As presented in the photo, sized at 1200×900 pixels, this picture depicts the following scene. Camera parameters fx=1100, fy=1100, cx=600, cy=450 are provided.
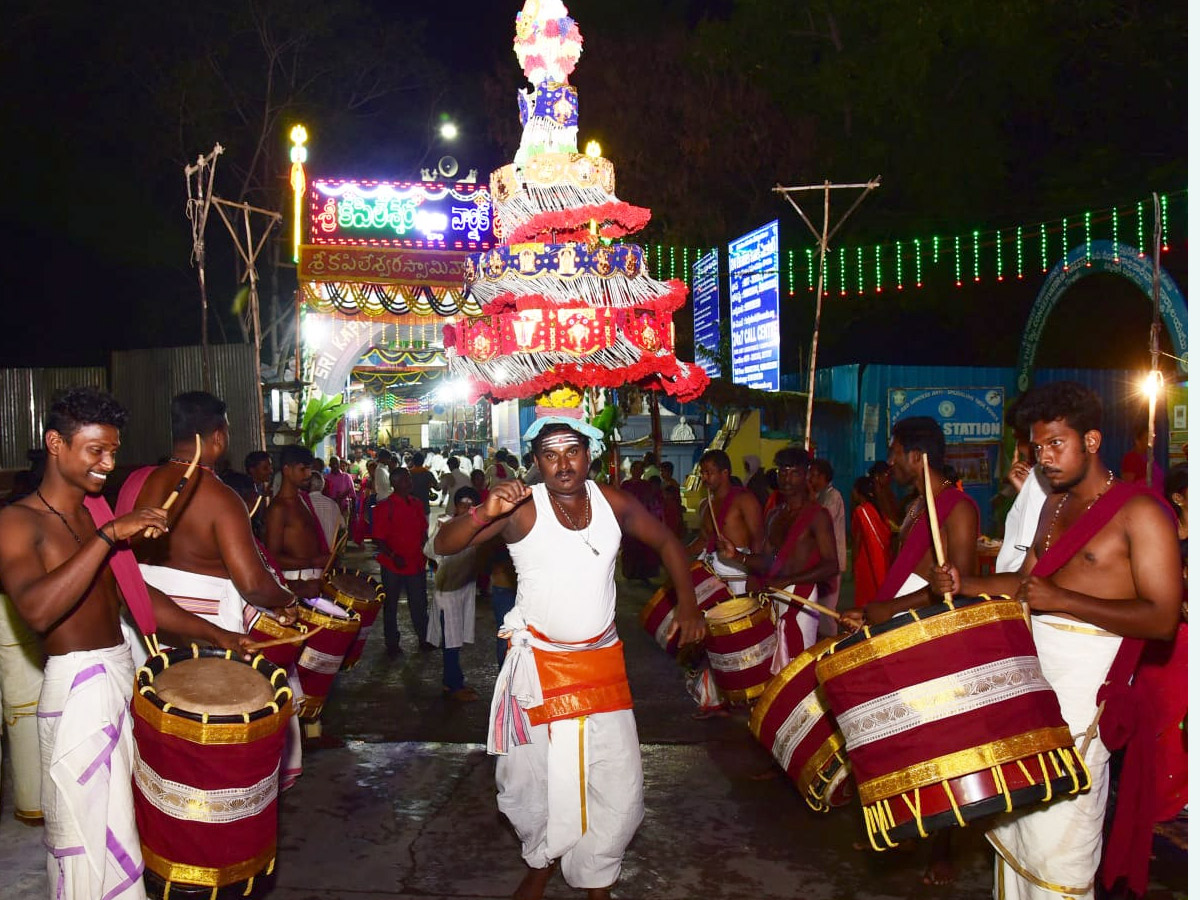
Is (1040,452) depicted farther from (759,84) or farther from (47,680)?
(759,84)

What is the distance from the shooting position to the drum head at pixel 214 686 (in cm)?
342

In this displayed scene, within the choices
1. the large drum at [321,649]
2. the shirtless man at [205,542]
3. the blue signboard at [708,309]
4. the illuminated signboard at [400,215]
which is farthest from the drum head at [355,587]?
the illuminated signboard at [400,215]

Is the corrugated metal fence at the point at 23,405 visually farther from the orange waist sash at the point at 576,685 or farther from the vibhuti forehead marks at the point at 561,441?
the orange waist sash at the point at 576,685

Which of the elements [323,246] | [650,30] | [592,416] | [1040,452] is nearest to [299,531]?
[1040,452]

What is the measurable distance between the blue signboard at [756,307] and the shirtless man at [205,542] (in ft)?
49.2

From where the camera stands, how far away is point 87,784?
3.58 m

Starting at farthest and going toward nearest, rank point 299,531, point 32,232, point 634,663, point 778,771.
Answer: point 32,232 → point 634,663 → point 299,531 → point 778,771

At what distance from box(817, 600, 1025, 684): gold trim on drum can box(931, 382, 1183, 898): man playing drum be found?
27 centimetres

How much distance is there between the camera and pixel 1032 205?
20.5 metres

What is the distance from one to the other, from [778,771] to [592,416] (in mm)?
15292

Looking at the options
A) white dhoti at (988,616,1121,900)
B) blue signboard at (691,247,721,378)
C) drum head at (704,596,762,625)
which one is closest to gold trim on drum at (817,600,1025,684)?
white dhoti at (988,616,1121,900)

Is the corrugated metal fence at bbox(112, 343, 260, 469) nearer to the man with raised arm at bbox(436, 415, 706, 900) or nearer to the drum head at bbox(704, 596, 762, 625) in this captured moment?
the drum head at bbox(704, 596, 762, 625)

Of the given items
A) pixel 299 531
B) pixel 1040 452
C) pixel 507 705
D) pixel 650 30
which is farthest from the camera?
pixel 650 30

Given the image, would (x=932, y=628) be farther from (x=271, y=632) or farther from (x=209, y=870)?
(x=271, y=632)
